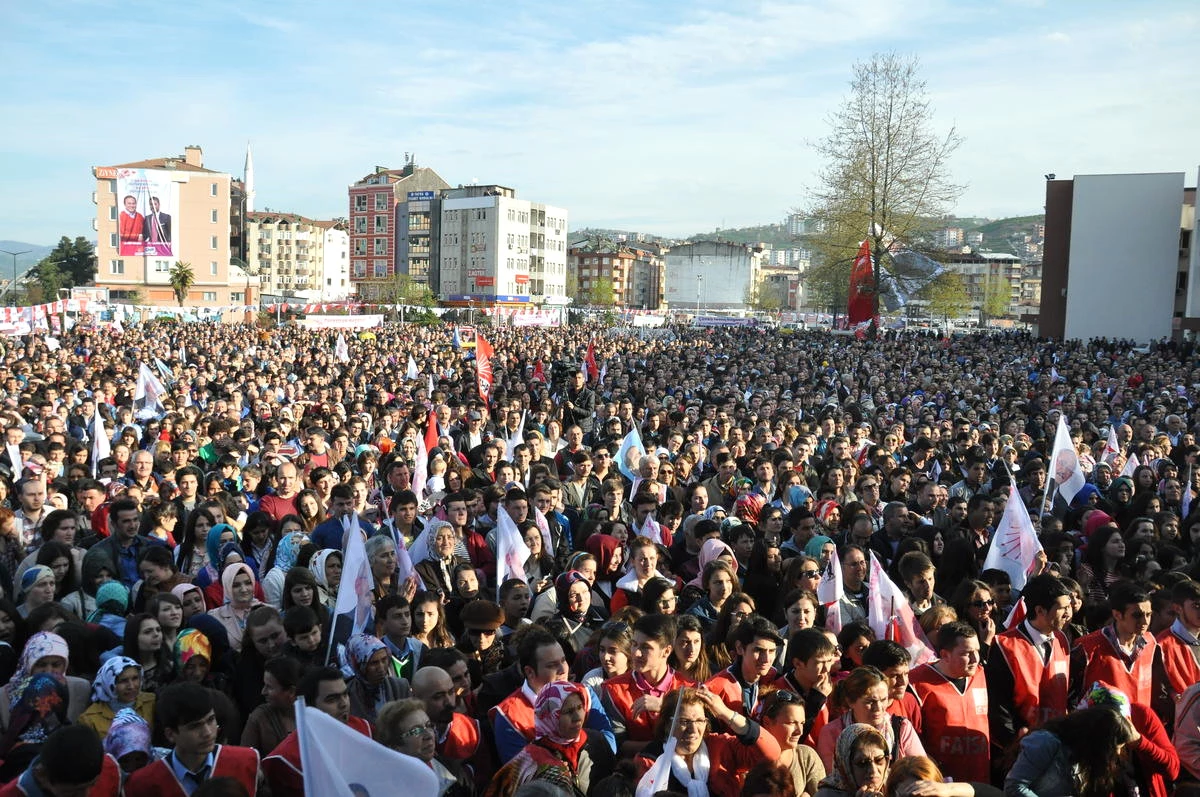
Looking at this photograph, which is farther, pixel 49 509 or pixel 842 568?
pixel 49 509

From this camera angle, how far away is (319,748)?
3217mm

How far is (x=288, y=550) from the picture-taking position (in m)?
6.71

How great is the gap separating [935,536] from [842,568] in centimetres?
143

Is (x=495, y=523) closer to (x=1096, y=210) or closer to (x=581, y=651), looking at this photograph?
(x=581, y=651)

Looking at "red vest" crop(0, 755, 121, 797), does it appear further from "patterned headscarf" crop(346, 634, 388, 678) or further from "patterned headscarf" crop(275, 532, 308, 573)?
"patterned headscarf" crop(275, 532, 308, 573)

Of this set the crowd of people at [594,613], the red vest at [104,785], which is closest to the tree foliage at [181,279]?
the crowd of people at [594,613]

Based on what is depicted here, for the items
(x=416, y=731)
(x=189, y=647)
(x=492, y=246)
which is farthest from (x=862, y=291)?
(x=492, y=246)

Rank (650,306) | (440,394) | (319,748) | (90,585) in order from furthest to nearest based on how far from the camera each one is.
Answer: (650,306) < (440,394) < (90,585) < (319,748)

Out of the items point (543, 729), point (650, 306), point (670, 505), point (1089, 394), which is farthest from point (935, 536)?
point (650, 306)

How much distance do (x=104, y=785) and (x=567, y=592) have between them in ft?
8.92

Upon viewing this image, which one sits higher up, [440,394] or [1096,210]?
[1096,210]

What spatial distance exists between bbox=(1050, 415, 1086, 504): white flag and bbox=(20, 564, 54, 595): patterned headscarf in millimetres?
8265

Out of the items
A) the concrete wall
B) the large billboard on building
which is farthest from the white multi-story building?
the concrete wall

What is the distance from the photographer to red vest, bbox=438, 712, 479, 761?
4.29m
